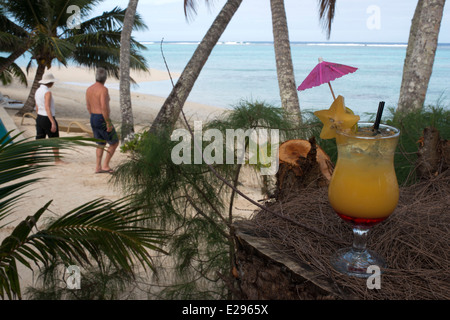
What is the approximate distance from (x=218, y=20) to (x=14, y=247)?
4539 mm

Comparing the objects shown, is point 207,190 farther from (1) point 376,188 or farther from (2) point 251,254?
(1) point 376,188

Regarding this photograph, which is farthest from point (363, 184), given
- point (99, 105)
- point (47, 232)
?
point (99, 105)

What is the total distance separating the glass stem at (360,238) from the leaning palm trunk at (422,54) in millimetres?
3198

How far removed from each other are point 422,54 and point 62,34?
11326mm

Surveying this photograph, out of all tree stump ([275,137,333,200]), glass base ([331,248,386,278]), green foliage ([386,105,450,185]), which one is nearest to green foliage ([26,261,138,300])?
tree stump ([275,137,333,200])

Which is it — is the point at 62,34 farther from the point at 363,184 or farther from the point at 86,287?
the point at 363,184

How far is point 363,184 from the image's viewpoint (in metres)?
1.28

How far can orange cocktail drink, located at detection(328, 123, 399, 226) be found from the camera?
50.0 inches

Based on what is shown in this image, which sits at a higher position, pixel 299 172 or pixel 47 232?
pixel 299 172

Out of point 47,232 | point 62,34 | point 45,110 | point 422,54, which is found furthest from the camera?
point 62,34

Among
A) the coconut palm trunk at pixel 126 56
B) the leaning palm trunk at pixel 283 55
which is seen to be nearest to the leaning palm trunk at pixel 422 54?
the leaning palm trunk at pixel 283 55

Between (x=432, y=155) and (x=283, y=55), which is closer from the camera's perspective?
(x=432, y=155)

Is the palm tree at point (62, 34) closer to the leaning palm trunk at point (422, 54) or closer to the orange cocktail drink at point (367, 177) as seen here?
the leaning palm trunk at point (422, 54)
